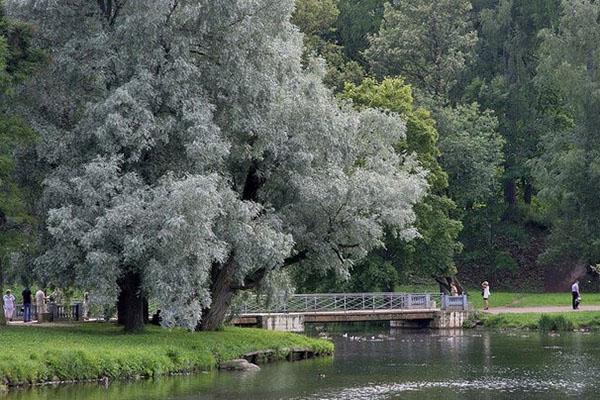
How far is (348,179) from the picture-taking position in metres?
42.4

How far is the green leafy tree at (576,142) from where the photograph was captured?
69.4 metres

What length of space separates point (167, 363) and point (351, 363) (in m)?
7.72

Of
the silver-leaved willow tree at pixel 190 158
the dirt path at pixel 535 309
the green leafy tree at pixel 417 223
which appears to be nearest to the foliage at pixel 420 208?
the green leafy tree at pixel 417 223

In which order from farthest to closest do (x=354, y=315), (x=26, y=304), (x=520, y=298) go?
(x=520, y=298) < (x=354, y=315) < (x=26, y=304)

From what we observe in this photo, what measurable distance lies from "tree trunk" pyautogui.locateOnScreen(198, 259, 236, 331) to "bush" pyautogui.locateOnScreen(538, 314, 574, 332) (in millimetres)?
19265

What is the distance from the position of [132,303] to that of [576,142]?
124 feet

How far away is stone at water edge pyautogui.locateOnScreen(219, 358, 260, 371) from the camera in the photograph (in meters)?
38.7

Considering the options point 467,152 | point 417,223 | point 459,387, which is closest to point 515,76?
point 467,152

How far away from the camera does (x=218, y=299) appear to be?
144 feet

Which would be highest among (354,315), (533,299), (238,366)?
(533,299)

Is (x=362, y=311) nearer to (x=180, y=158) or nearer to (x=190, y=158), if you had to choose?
(x=180, y=158)

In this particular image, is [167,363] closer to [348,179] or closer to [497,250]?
[348,179]

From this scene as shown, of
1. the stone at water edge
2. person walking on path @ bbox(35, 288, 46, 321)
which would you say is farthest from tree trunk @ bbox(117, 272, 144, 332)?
person walking on path @ bbox(35, 288, 46, 321)

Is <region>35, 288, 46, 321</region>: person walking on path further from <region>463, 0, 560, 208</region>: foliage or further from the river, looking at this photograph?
<region>463, 0, 560, 208</region>: foliage
